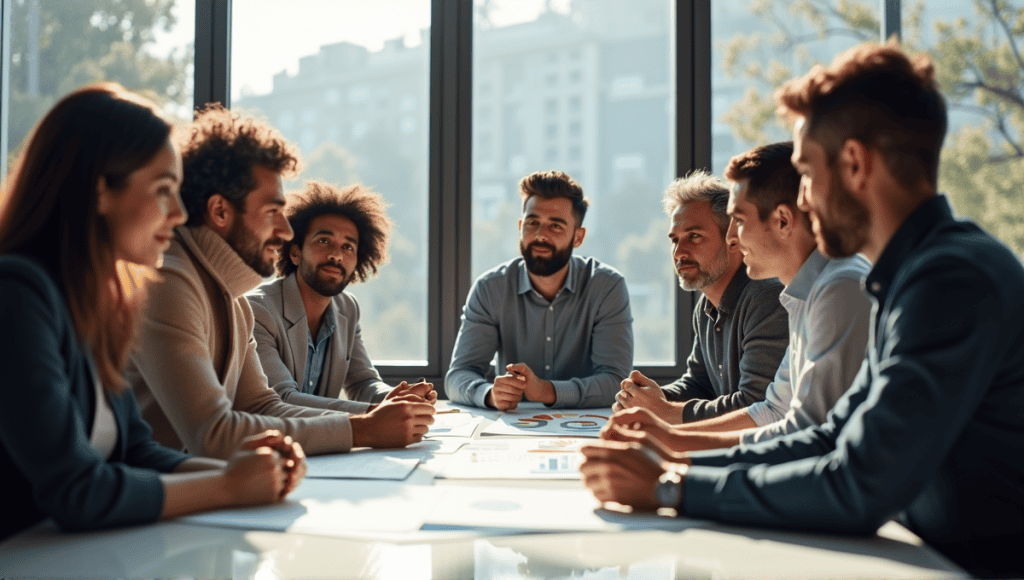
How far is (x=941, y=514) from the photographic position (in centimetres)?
102

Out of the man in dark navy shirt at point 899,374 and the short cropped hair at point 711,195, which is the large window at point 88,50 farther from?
the man in dark navy shirt at point 899,374

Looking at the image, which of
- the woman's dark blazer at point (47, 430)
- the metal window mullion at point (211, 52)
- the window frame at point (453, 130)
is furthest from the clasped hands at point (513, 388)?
the metal window mullion at point (211, 52)

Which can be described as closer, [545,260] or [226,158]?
[226,158]

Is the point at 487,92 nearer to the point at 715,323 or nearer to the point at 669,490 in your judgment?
the point at 715,323

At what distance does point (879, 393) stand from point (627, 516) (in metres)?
0.42

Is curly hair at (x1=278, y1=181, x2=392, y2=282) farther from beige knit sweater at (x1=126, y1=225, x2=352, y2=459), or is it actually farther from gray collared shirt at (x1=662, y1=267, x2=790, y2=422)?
gray collared shirt at (x1=662, y1=267, x2=790, y2=422)

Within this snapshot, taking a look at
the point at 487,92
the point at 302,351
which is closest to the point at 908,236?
the point at 302,351

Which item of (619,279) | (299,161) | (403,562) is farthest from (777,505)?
(619,279)

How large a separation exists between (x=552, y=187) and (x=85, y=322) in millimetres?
2391

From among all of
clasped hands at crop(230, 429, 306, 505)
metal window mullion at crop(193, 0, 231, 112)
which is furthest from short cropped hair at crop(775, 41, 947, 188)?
metal window mullion at crop(193, 0, 231, 112)

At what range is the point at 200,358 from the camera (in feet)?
5.09

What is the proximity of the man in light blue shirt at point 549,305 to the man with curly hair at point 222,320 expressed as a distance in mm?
1225

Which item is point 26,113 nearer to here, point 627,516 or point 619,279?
point 619,279

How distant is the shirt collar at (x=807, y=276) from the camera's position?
1751 mm
